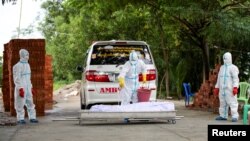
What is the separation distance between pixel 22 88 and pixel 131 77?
2.55m

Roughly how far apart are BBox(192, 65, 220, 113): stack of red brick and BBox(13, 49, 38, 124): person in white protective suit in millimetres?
5887

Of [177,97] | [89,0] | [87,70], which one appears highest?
[89,0]

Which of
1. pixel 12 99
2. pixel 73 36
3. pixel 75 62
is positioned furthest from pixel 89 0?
pixel 75 62

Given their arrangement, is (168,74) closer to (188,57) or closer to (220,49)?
(188,57)

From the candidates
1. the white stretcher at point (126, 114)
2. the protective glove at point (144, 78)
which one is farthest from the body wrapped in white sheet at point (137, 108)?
the protective glove at point (144, 78)

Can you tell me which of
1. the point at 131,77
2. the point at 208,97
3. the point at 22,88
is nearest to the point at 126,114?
the point at 131,77

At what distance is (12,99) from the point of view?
1451cm

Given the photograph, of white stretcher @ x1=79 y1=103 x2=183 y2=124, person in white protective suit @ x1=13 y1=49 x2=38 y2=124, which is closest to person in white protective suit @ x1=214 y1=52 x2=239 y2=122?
white stretcher @ x1=79 y1=103 x2=183 y2=124

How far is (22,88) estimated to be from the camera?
12.5m

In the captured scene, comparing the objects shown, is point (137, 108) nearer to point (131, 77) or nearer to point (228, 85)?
point (131, 77)

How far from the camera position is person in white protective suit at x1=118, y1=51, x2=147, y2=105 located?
40.1 feet

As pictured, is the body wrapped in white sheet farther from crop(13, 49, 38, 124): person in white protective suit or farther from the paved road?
crop(13, 49, 38, 124): person in white protective suit

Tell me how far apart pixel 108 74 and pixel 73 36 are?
2415cm

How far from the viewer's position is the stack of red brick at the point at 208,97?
1614 cm
